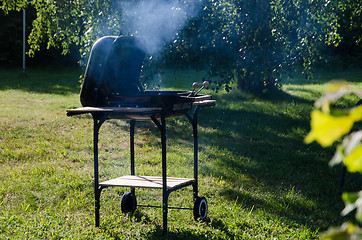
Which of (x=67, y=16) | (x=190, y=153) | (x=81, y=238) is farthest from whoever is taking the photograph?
(x=67, y=16)

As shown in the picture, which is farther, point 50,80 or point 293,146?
point 50,80

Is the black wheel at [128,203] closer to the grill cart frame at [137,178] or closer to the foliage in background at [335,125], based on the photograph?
the grill cart frame at [137,178]

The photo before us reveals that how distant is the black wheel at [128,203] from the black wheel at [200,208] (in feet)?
2.21

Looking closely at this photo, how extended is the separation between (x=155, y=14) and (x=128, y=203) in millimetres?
3646

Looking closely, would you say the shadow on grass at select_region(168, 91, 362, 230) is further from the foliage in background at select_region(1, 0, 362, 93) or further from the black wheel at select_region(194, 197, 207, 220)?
the foliage in background at select_region(1, 0, 362, 93)

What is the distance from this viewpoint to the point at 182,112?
162 inches

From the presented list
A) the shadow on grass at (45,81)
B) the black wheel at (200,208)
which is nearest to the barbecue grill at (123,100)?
the black wheel at (200,208)

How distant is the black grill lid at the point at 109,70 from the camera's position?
391 cm

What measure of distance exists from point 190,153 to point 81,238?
131 inches

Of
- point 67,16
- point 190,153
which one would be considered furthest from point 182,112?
point 67,16

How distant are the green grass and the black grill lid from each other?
1.17 meters

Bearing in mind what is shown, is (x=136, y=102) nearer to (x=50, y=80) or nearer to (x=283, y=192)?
(x=283, y=192)

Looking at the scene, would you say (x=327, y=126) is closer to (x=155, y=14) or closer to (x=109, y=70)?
(x=109, y=70)

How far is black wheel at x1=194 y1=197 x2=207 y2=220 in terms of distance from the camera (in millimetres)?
4193
